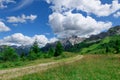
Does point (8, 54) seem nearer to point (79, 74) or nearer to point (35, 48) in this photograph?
point (35, 48)

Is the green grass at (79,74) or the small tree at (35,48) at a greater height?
the small tree at (35,48)

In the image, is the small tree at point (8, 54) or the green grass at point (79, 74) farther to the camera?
the small tree at point (8, 54)

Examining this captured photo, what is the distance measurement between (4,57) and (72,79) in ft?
353

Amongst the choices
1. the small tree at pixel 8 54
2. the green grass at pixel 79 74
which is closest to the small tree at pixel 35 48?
the small tree at pixel 8 54

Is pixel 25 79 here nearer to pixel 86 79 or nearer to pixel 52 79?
pixel 52 79

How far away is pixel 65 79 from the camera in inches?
650

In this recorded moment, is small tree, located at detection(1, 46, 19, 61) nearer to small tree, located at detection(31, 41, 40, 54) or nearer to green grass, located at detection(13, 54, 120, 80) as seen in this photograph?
small tree, located at detection(31, 41, 40, 54)

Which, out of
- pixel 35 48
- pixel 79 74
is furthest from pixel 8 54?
pixel 79 74

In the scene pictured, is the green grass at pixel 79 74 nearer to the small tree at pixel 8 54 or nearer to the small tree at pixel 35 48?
the small tree at pixel 35 48

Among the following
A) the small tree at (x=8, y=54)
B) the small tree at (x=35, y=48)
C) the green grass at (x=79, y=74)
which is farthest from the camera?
the small tree at (x=8, y=54)

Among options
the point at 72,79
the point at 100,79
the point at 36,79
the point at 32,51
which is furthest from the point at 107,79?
the point at 32,51

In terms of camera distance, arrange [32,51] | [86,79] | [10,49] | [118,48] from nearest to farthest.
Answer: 1. [86,79]
2. [32,51]
3. [10,49]
4. [118,48]

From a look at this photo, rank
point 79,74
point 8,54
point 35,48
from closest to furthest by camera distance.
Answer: point 79,74
point 35,48
point 8,54

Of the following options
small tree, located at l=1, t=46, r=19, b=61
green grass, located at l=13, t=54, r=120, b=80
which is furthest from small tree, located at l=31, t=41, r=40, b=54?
green grass, located at l=13, t=54, r=120, b=80
